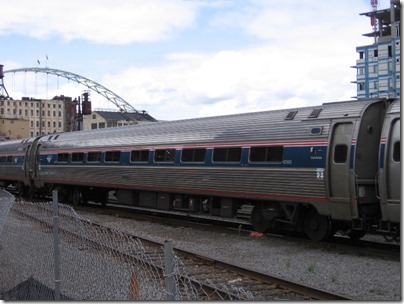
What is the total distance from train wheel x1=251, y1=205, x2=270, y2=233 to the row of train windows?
1295 mm

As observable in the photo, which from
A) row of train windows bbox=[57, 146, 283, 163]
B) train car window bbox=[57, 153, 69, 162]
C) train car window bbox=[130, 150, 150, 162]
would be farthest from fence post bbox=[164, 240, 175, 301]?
train car window bbox=[57, 153, 69, 162]

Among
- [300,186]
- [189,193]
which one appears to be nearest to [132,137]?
[189,193]

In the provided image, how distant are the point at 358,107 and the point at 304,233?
3.67 m

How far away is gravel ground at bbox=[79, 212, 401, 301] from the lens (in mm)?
8250

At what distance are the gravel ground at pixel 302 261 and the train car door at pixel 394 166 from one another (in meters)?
1.24

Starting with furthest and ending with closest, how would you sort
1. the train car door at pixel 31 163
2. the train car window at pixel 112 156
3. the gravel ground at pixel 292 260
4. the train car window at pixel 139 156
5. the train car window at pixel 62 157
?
1. the train car door at pixel 31 163
2. the train car window at pixel 62 157
3. the train car window at pixel 112 156
4. the train car window at pixel 139 156
5. the gravel ground at pixel 292 260

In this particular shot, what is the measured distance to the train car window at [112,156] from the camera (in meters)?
19.4

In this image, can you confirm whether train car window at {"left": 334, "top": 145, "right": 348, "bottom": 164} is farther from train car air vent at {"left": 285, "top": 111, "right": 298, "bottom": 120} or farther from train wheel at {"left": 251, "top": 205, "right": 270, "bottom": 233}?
train wheel at {"left": 251, "top": 205, "right": 270, "bottom": 233}

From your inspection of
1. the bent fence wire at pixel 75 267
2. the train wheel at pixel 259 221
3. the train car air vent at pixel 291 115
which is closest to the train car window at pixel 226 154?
the train wheel at pixel 259 221

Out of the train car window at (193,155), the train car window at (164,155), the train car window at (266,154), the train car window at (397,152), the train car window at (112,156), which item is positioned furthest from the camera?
the train car window at (112,156)

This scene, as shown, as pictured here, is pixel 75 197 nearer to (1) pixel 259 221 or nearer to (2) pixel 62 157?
(2) pixel 62 157

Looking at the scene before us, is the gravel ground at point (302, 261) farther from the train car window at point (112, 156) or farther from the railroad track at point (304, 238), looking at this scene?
the train car window at point (112, 156)

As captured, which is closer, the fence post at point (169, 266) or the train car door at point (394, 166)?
the fence post at point (169, 266)

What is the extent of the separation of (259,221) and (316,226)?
71.1 inches
